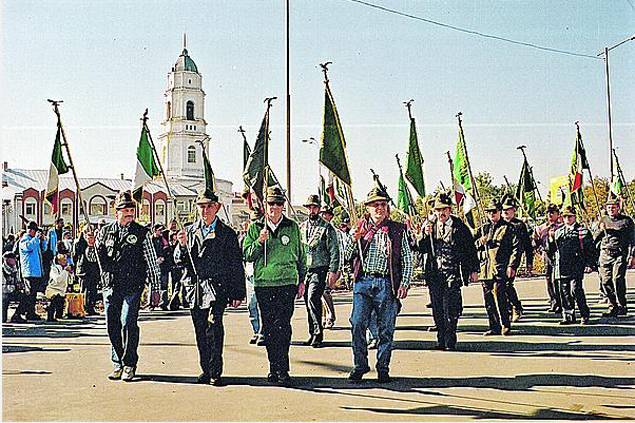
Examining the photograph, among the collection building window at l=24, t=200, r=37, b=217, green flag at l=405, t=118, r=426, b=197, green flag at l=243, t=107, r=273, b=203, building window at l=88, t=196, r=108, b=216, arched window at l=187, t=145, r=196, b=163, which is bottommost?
green flag at l=243, t=107, r=273, b=203

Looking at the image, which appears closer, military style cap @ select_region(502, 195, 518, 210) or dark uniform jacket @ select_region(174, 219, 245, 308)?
dark uniform jacket @ select_region(174, 219, 245, 308)

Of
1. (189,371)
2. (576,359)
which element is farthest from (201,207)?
(576,359)

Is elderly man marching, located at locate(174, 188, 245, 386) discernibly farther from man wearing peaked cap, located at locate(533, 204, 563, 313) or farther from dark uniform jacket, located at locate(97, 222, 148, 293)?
man wearing peaked cap, located at locate(533, 204, 563, 313)

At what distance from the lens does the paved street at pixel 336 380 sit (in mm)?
5914

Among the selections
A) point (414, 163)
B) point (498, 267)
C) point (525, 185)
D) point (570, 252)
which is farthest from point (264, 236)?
point (525, 185)

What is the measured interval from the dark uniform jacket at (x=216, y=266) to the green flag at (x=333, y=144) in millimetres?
1455

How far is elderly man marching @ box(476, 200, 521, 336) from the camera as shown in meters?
9.74

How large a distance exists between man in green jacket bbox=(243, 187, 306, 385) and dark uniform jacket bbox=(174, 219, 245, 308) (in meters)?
0.14

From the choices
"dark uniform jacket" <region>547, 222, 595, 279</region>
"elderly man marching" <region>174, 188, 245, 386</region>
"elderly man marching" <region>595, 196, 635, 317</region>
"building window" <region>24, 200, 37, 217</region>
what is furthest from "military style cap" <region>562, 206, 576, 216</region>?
"building window" <region>24, 200, 37, 217</region>

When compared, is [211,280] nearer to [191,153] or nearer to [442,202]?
[442,202]

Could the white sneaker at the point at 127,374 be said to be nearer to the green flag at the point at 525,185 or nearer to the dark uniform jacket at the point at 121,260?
the dark uniform jacket at the point at 121,260

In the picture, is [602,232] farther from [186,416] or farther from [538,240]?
[186,416]

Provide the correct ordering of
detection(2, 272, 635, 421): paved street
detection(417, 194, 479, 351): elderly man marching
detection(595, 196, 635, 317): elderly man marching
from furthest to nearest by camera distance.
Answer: detection(595, 196, 635, 317): elderly man marching < detection(417, 194, 479, 351): elderly man marching < detection(2, 272, 635, 421): paved street

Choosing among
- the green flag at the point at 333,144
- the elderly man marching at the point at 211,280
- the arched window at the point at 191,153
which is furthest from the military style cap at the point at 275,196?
the arched window at the point at 191,153
